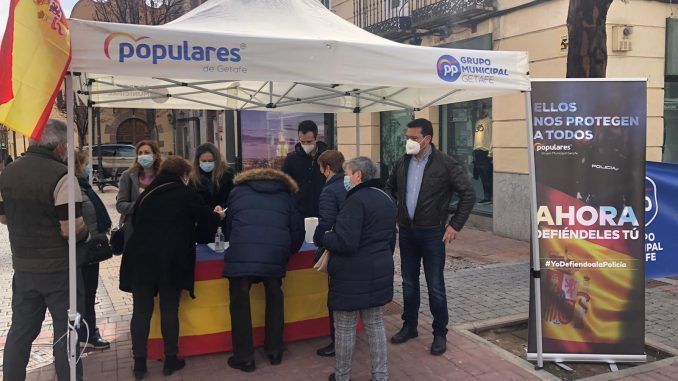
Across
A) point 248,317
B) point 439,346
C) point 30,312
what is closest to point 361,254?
point 248,317

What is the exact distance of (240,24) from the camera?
13.8 ft

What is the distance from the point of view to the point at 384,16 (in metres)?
12.0

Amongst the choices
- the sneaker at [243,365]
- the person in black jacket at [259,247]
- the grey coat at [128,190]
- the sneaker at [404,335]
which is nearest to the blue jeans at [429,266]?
the sneaker at [404,335]

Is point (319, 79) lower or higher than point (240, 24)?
lower

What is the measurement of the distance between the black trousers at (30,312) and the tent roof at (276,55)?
1286 mm

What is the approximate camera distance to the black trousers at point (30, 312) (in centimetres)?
327

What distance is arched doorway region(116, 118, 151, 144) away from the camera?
31.7m

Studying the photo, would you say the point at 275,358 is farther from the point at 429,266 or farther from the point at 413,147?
the point at 413,147

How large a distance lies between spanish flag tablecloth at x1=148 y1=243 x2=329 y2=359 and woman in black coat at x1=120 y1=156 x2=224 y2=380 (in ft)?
0.60

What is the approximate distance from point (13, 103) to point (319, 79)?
1.77m

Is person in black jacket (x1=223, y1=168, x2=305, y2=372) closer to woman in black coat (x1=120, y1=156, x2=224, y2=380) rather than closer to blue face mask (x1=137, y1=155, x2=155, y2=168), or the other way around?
woman in black coat (x1=120, y1=156, x2=224, y2=380)

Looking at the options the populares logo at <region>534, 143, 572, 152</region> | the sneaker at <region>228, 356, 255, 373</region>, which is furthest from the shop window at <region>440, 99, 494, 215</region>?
the sneaker at <region>228, 356, 255, 373</region>

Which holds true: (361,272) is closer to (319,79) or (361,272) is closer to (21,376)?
(319,79)

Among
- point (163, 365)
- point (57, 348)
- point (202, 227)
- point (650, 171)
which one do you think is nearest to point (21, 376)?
point (57, 348)
